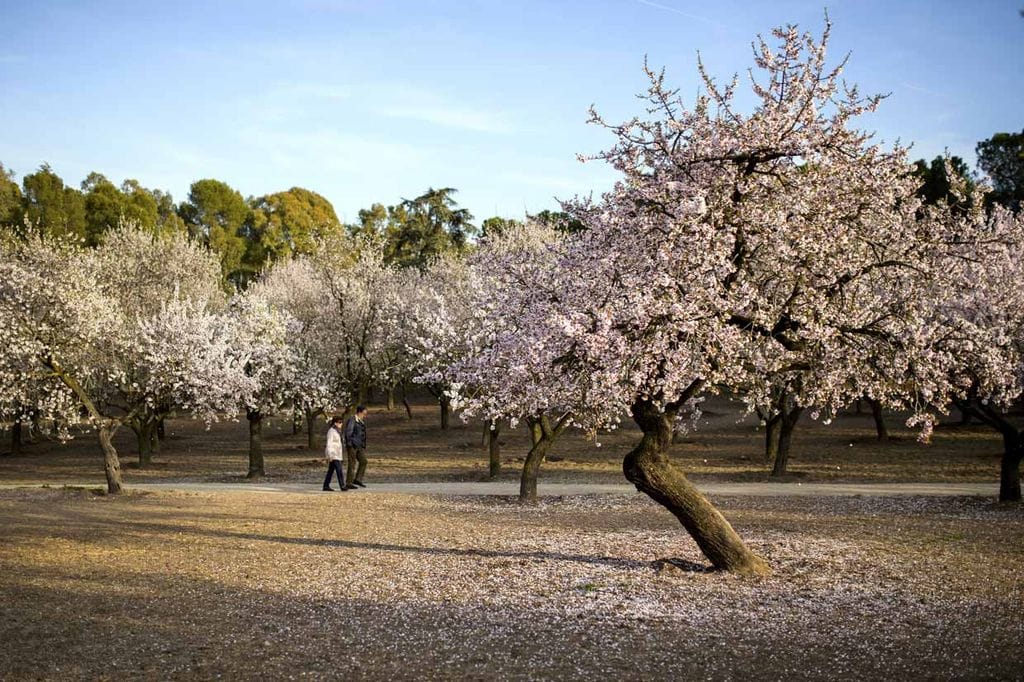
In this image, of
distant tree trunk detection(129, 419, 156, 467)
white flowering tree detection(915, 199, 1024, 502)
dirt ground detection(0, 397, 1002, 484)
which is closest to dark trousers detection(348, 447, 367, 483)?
dirt ground detection(0, 397, 1002, 484)

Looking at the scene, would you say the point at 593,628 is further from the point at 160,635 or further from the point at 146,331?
the point at 146,331

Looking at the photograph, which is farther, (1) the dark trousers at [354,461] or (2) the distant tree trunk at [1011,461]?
(1) the dark trousers at [354,461]

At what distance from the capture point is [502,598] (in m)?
12.5

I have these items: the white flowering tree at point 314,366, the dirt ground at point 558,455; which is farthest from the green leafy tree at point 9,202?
the white flowering tree at point 314,366

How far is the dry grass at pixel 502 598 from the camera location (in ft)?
31.0

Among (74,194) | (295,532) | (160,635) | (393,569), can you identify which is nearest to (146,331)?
(295,532)

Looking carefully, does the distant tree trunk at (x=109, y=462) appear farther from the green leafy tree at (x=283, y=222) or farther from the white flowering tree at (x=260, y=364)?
the green leafy tree at (x=283, y=222)

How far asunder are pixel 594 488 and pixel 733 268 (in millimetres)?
15721

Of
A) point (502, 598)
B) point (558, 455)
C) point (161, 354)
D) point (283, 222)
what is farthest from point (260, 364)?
point (283, 222)

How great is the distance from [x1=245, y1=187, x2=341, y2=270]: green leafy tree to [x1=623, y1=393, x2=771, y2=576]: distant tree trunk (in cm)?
7731

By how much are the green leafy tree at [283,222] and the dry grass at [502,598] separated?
240 ft

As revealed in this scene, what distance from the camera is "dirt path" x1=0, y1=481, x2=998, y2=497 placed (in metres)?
24.2

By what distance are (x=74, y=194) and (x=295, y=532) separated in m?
71.3

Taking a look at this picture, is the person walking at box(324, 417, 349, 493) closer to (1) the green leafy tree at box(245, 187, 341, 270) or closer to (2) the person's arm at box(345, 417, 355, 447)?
(2) the person's arm at box(345, 417, 355, 447)
